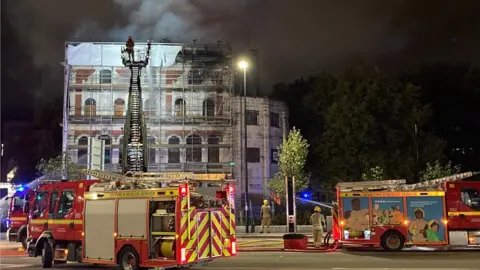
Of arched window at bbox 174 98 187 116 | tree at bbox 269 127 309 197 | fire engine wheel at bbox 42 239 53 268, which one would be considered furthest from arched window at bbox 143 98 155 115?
fire engine wheel at bbox 42 239 53 268

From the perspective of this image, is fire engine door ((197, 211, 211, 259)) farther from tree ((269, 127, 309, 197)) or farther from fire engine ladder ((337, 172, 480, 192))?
tree ((269, 127, 309, 197))

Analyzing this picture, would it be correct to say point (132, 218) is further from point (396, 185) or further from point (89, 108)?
point (89, 108)

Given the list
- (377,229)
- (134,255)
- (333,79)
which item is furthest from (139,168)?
(333,79)

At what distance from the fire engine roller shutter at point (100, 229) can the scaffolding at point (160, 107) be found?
92.7 feet

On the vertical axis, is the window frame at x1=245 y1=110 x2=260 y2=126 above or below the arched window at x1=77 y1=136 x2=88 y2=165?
above

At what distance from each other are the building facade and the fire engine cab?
2732cm

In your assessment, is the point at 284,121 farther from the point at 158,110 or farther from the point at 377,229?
the point at 377,229

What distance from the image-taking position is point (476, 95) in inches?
1790

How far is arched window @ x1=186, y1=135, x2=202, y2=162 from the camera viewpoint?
42.7 m

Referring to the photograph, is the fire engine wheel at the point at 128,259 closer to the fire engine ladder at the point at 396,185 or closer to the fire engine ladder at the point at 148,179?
the fire engine ladder at the point at 148,179

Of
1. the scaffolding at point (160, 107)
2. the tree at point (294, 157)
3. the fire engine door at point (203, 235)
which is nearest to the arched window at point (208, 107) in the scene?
the scaffolding at point (160, 107)

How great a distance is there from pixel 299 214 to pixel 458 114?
75.5 feet

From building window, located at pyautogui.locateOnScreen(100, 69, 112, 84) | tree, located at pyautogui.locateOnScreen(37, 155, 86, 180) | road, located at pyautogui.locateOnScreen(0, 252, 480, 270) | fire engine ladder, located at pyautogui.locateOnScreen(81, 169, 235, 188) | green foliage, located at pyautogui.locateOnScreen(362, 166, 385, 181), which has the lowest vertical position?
road, located at pyautogui.locateOnScreen(0, 252, 480, 270)

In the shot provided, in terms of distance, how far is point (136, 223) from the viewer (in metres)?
12.4
